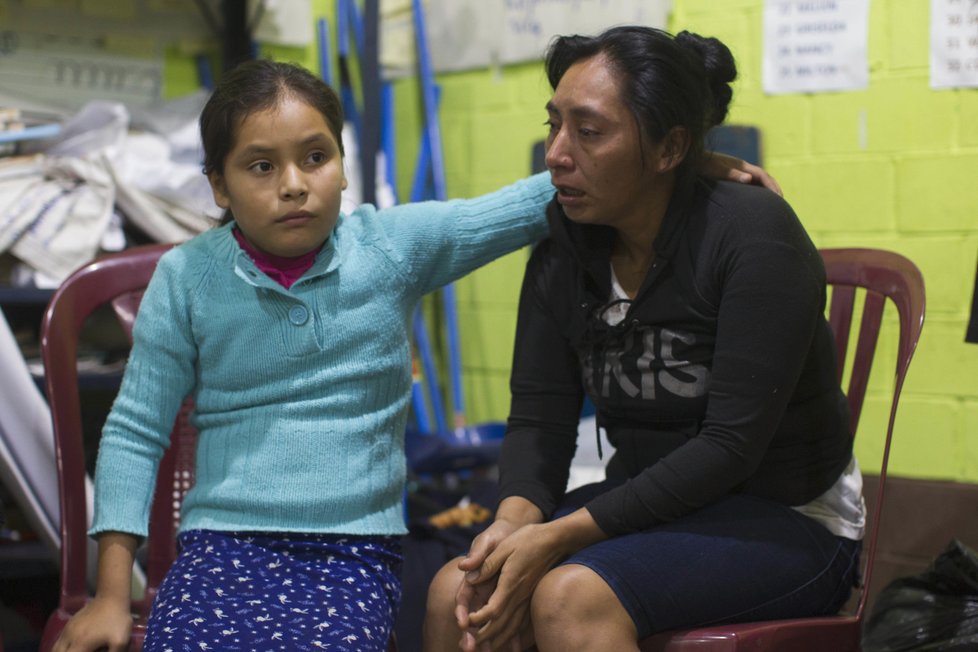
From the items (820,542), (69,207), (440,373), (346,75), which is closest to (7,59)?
(69,207)

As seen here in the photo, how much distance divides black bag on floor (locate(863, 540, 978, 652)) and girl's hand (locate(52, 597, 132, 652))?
3.91ft

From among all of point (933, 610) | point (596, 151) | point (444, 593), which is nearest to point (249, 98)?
point (596, 151)

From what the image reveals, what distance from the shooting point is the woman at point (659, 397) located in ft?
4.29

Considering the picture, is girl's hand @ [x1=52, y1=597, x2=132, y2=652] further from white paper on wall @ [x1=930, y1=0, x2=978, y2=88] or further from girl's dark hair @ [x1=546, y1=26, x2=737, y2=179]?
white paper on wall @ [x1=930, y1=0, x2=978, y2=88]

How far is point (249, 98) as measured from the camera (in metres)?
1.49

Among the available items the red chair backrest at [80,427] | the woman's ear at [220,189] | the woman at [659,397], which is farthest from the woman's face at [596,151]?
the red chair backrest at [80,427]

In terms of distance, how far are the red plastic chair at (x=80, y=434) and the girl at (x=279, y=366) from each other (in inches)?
8.2

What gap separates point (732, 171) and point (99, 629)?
101cm

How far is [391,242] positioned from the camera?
1.56m

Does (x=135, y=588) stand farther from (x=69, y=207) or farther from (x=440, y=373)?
(x=440, y=373)

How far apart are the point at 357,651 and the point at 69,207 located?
1398 millimetres

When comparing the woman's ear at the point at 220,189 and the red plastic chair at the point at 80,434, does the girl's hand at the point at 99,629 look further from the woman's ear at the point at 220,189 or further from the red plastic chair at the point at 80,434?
the woman's ear at the point at 220,189

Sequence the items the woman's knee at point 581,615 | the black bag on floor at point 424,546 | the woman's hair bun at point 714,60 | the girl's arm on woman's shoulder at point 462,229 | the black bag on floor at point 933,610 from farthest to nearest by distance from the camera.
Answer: the black bag on floor at point 424,546 → the black bag on floor at point 933,610 → the girl's arm on woman's shoulder at point 462,229 → the woman's hair bun at point 714,60 → the woman's knee at point 581,615

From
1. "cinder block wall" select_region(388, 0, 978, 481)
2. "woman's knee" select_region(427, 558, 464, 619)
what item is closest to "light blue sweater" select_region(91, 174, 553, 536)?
"woman's knee" select_region(427, 558, 464, 619)
